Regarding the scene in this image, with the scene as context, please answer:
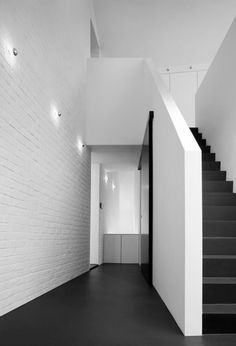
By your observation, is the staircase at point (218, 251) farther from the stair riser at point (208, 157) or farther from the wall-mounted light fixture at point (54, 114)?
the wall-mounted light fixture at point (54, 114)

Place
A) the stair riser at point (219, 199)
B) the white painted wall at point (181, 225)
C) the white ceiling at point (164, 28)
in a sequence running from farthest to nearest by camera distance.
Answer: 1. the white ceiling at point (164, 28)
2. the stair riser at point (219, 199)
3. the white painted wall at point (181, 225)

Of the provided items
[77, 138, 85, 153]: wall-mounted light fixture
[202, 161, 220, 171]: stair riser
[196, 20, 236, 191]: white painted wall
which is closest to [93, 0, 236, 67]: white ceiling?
[196, 20, 236, 191]: white painted wall

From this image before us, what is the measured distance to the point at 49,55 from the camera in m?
5.34

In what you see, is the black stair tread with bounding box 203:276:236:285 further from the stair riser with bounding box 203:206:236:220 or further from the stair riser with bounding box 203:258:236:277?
the stair riser with bounding box 203:206:236:220

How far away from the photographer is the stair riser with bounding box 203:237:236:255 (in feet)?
→ 14.1

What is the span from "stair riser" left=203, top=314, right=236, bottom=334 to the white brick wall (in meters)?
1.74

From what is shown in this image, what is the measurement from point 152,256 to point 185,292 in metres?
2.92

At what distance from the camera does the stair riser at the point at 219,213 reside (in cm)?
500

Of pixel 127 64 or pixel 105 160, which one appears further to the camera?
pixel 105 160

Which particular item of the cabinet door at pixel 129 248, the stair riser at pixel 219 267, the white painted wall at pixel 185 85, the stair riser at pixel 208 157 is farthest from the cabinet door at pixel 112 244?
the stair riser at pixel 219 267

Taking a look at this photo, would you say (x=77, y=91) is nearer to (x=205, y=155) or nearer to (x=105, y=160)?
(x=205, y=155)

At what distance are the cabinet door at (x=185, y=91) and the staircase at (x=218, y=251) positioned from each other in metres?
6.00

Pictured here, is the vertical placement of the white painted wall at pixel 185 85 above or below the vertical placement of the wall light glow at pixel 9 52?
above

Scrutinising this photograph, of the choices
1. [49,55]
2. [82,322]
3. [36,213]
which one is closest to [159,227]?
[36,213]
